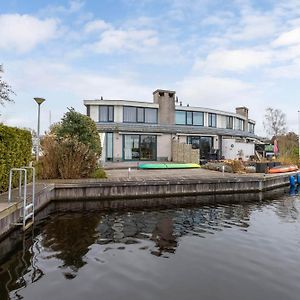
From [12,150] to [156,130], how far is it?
17631mm

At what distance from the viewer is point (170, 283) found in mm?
5480

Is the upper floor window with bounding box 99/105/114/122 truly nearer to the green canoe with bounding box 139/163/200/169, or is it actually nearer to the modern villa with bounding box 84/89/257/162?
the modern villa with bounding box 84/89/257/162

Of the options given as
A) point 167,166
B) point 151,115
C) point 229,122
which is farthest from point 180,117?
point 167,166

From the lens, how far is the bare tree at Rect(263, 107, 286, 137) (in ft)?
185

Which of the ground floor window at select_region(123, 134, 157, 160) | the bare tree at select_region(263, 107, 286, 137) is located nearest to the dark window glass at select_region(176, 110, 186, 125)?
the ground floor window at select_region(123, 134, 157, 160)

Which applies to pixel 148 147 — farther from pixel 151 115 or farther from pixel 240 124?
pixel 240 124

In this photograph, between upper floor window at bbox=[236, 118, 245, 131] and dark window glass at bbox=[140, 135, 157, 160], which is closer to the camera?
dark window glass at bbox=[140, 135, 157, 160]

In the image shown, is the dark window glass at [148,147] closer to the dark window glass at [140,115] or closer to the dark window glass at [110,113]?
the dark window glass at [140,115]

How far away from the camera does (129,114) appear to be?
29062 millimetres

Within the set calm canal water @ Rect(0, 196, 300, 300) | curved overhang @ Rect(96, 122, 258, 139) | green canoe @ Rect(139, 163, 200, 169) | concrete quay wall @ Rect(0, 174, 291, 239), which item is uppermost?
curved overhang @ Rect(96, 122, 258, 139)

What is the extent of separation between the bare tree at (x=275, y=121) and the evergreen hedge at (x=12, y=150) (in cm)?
5169

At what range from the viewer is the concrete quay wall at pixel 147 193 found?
42.2 feet

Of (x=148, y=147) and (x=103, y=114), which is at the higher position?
(x=103, y=114)

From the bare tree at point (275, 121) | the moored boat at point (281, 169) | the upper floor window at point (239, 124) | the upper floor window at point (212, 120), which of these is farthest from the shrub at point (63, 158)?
the bare tree at point (275, 121)
